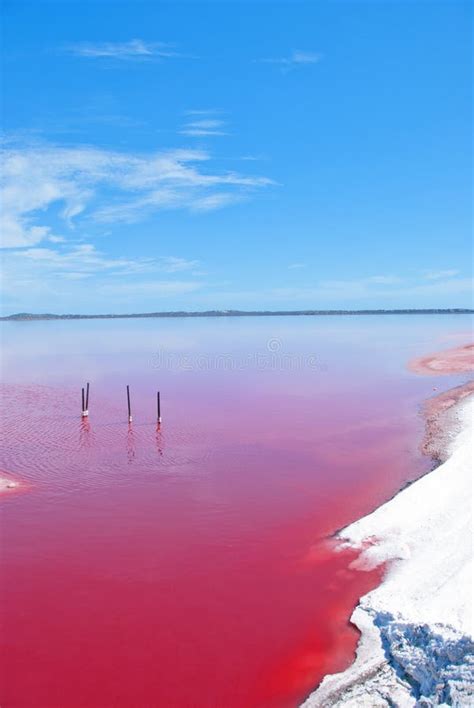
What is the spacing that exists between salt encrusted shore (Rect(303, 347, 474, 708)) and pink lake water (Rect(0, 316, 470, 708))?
56 centimetres

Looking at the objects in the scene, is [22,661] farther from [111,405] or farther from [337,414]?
[111,405]

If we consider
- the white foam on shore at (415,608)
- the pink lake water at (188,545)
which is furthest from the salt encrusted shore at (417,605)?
the pink lake water at (188,545)

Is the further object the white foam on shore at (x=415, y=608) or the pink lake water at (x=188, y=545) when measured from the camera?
the pink lake water at (x=188, y=545)

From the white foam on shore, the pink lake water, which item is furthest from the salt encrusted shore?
the pink lake water

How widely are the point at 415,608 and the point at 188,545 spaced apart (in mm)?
5812

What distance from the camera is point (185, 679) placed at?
9.07 m

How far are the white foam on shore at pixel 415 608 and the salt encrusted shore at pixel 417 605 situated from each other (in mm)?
14

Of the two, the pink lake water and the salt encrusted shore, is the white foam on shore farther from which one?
the pink lake water

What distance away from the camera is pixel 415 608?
374 inches

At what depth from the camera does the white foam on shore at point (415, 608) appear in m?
7.77

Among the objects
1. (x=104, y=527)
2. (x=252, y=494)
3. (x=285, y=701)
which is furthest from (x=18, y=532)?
(x=285, y=701)

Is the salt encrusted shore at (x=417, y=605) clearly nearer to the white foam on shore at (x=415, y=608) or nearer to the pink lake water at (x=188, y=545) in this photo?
→ the white foam on shore at (x=415, y=608)

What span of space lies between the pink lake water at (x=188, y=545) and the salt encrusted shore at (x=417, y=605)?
56cm

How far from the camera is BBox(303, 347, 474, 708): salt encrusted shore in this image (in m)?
7.78
